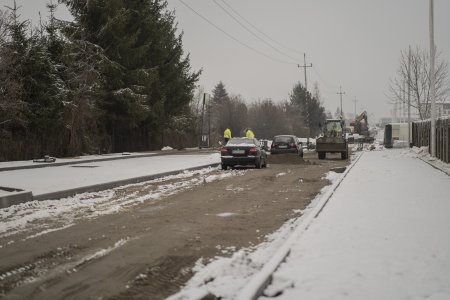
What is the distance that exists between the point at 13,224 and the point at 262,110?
81.6m

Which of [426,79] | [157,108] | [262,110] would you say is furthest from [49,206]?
[262,110]

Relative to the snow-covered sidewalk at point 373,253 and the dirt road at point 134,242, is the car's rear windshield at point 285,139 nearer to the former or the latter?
the dirt road at point 134,242

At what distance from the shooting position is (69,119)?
28.0 m

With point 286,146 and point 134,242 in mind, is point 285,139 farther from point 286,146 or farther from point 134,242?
point 134,242

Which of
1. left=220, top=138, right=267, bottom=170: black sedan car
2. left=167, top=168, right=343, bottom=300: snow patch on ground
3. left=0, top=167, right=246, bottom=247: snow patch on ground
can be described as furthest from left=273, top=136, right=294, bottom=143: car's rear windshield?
left=167, top=168, right=343, bottom=300: snow patch on ground

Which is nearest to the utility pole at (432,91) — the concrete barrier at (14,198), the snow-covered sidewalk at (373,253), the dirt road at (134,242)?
the dirt road at (134,242)

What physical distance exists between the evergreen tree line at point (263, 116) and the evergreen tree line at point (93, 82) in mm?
14834

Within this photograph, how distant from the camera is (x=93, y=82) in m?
29.2

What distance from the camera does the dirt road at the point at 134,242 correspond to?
526cm

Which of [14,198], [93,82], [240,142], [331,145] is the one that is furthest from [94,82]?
[14,198]

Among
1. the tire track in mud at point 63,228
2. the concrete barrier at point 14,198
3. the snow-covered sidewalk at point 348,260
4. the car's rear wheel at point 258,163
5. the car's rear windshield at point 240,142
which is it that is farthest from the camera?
the car's rear windshield at point 240,142

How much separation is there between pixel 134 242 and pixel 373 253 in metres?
3.45

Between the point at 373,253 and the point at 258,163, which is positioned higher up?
the point at 258,163

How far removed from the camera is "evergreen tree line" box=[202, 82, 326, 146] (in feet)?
251
